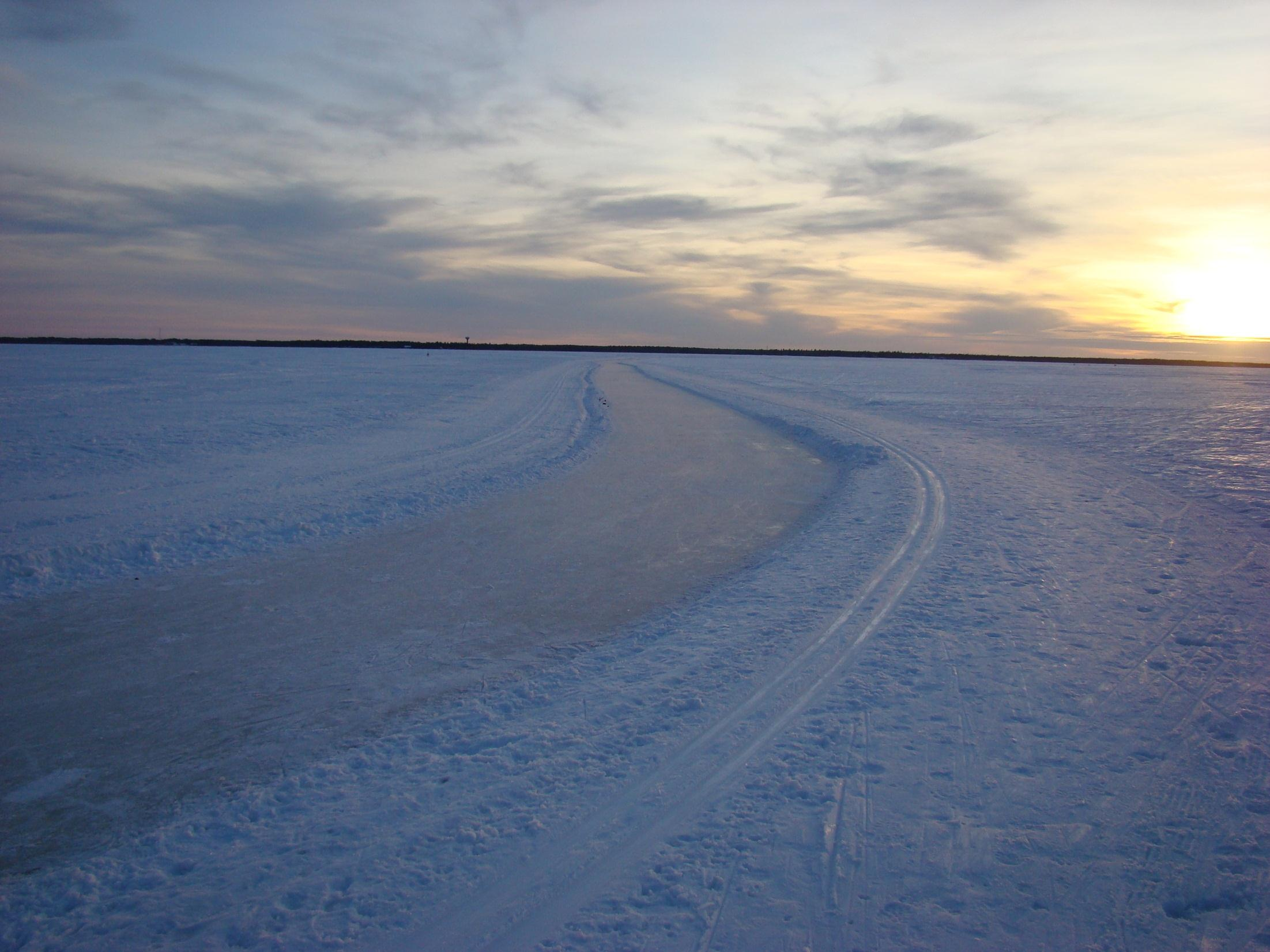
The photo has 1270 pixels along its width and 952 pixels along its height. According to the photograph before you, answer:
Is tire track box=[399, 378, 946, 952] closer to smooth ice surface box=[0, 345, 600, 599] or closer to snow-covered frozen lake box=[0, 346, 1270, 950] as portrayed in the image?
snow-covered frozen lake box=[0, 346, 1270, 950]

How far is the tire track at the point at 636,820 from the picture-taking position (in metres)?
2.79

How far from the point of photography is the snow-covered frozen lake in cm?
291

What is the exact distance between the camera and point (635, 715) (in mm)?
4363

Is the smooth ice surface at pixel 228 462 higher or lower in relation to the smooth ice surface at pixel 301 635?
higher

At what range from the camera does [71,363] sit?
36.3 metres

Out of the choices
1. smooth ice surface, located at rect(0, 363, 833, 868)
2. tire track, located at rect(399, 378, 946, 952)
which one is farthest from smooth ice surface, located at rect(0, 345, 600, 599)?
tire track, located at rect(399, 378, 946, 952)

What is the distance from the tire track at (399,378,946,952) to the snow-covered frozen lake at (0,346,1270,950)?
0.06 feet

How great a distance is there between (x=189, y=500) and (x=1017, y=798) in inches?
386

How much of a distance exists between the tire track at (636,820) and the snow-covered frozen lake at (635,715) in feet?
0.06

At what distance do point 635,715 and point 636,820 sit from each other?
998 millimetres

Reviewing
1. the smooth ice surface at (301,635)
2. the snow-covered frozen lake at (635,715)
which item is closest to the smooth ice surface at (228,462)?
the snow-covered frozen lake at (635,715)

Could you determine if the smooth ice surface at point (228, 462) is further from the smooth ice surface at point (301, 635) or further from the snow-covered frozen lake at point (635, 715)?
the smooth ice surface at point (301, 635)

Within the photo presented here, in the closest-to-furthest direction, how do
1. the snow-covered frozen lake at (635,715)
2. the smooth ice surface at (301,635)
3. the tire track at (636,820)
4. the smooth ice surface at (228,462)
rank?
the tire track at (636,820) < the snow-covered frozen lake at (635,715) < the smooth ice surface at (301,635) < the smooth ice surface at (228,462)

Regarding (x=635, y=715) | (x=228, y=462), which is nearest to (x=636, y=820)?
(x=635, y=715)
